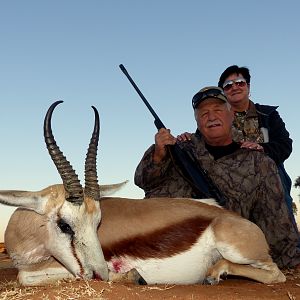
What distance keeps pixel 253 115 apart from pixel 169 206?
3231 mm

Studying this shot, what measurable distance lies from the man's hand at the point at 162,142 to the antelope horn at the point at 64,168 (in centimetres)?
135

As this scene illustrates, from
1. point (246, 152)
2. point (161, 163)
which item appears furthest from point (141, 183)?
point (246, 152)

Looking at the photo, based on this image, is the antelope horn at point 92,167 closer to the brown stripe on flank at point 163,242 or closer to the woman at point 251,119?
the brown stripe on flank at point 163,242

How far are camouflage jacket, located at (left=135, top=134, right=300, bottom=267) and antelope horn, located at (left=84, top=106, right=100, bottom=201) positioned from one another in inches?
48.4

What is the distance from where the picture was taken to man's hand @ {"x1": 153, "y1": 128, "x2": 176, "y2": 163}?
5.72m

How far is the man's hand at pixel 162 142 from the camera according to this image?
572 centimetres

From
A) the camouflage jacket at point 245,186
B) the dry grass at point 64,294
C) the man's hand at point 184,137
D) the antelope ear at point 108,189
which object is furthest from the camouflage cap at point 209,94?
the dry grass at point 64,294

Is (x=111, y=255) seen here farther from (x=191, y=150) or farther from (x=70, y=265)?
(x=191, y=150)

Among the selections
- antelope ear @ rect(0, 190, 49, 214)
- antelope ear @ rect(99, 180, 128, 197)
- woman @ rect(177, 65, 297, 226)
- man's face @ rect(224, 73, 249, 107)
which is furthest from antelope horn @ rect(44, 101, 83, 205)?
man's face @ rect(224, 73, 249, 107)

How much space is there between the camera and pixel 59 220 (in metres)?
4.60

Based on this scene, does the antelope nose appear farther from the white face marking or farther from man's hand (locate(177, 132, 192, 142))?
man's hand (locate(177, 132, 192, 142))

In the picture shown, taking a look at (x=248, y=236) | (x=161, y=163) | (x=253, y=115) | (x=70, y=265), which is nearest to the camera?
(x=70, y=265)

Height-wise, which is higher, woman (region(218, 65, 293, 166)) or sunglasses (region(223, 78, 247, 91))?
sunglasses (region(223, 78, 247, 91))

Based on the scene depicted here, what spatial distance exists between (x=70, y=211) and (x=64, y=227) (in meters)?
0.16
